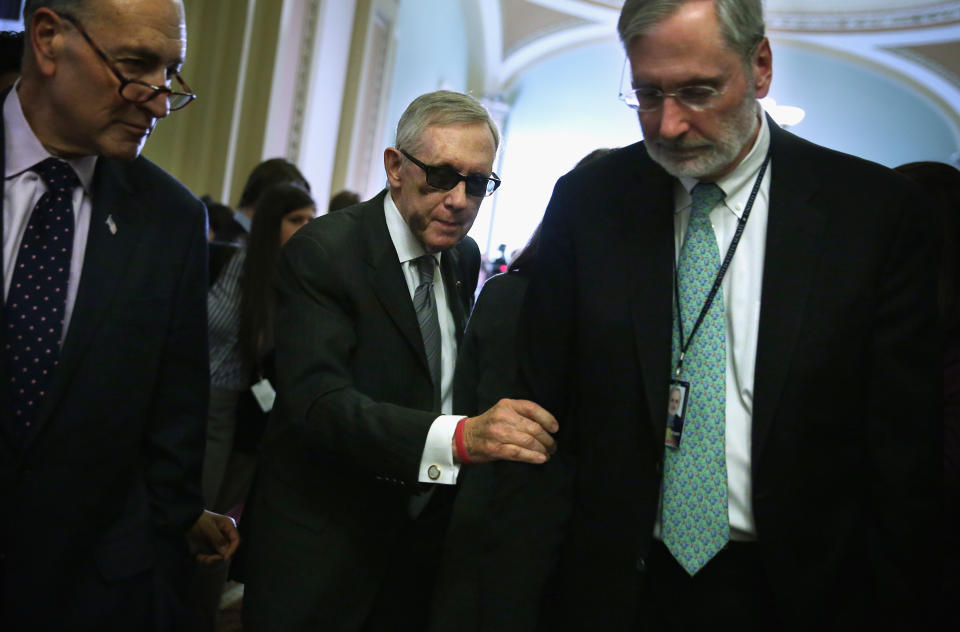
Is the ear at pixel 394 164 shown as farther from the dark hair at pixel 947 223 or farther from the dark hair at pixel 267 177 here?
the dark hair at pixel 267 177

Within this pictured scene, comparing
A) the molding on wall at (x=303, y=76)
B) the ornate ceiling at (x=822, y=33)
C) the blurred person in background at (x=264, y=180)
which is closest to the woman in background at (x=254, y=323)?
the blurred person in background at (x=264, y=180)

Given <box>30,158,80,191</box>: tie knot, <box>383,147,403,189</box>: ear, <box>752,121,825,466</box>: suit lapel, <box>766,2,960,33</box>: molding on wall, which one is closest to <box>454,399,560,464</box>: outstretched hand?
<box>752,121,825,466</box>: suit lapel

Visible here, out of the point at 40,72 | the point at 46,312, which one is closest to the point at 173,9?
the point at 40,72

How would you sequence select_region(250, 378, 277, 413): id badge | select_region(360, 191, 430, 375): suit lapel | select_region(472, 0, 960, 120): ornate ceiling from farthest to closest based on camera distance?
select_region(472, 0, 960, 120): ornate ceiling < select_region(250, 378, 277, 413): id badge < select_region(360, 191, 430, 375): suit lapel

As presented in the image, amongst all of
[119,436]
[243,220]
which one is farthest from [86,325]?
[243,220]

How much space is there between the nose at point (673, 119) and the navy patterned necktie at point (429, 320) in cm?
79

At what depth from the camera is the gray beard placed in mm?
1558

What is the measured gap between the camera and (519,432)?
1.64 meters

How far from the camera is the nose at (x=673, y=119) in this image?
1544mm

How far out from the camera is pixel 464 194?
2.10 m

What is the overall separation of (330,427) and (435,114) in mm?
774

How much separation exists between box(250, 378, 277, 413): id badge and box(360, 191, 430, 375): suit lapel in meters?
1.31

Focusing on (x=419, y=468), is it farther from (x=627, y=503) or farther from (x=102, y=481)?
(x=102, y=481)

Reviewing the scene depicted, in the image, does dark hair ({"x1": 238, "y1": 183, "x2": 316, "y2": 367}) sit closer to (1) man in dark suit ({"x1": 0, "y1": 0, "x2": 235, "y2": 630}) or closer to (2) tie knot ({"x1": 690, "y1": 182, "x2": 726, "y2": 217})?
(1) man in dark suit ({"x1": 0, "y1": 0, "x2": 235, "y2": 630})
